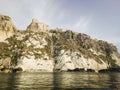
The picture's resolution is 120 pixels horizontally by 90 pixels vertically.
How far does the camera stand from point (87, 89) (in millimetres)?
67688

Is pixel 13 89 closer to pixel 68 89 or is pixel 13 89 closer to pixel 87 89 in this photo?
pixel 68 89

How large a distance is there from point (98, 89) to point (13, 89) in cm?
→ 2473

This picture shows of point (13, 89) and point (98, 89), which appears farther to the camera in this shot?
point (98, 89)

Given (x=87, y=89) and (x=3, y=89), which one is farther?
(x=87, y=89)

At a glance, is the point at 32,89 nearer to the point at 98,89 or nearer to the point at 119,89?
the point at 98,89

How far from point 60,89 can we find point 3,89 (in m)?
16.0

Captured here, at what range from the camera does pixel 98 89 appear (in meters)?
67.8

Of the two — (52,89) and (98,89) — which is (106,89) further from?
(52,89)

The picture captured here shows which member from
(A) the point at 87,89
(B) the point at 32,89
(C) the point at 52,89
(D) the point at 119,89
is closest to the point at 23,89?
(B) the point at 32,89

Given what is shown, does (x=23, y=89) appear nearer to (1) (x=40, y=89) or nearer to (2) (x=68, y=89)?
(1) (x=40, y=89)

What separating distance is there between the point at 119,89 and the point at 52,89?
2011cm

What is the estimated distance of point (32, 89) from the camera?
213 ft

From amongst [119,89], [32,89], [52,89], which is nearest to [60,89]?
[52,89]

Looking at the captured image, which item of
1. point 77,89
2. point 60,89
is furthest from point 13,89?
point 77,89
